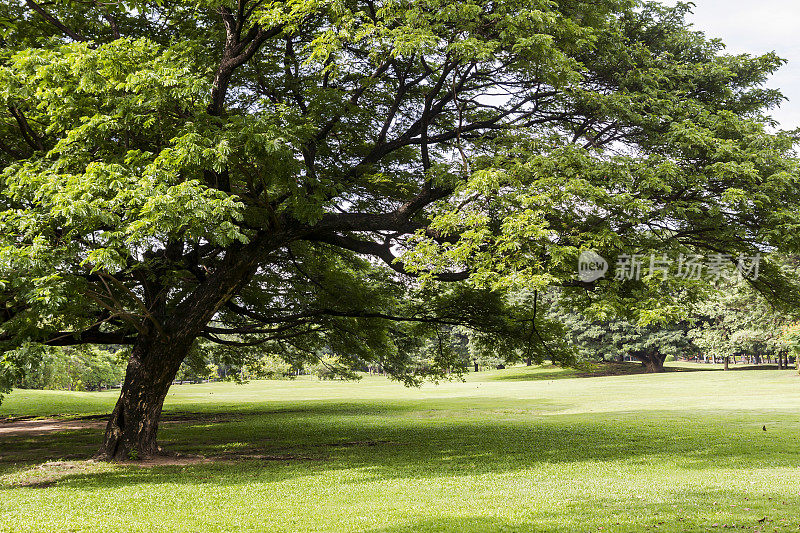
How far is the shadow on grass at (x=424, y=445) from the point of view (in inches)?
487

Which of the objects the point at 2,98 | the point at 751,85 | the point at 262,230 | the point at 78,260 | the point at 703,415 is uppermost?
the point at 751,85

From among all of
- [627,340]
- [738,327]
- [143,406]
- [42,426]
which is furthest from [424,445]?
[738,327]

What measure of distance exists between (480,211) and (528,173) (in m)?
1.21

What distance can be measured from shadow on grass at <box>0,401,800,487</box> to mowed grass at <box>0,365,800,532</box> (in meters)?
0.07

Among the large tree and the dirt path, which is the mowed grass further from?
the large tree

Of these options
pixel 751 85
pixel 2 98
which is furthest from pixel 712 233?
pixel 2 98

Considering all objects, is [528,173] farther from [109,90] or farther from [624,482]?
[109,90]

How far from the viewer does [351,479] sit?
1133cm

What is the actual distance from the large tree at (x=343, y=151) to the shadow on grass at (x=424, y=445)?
274 centimetres

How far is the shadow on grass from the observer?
12375mm

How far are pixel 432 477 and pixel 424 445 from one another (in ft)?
15.9

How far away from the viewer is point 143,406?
1389 cm

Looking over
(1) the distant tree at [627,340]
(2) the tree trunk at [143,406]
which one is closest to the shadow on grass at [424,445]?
(2) the tree trunk at [143,406]

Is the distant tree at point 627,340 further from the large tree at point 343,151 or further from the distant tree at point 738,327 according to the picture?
the large tree at point 343,151
